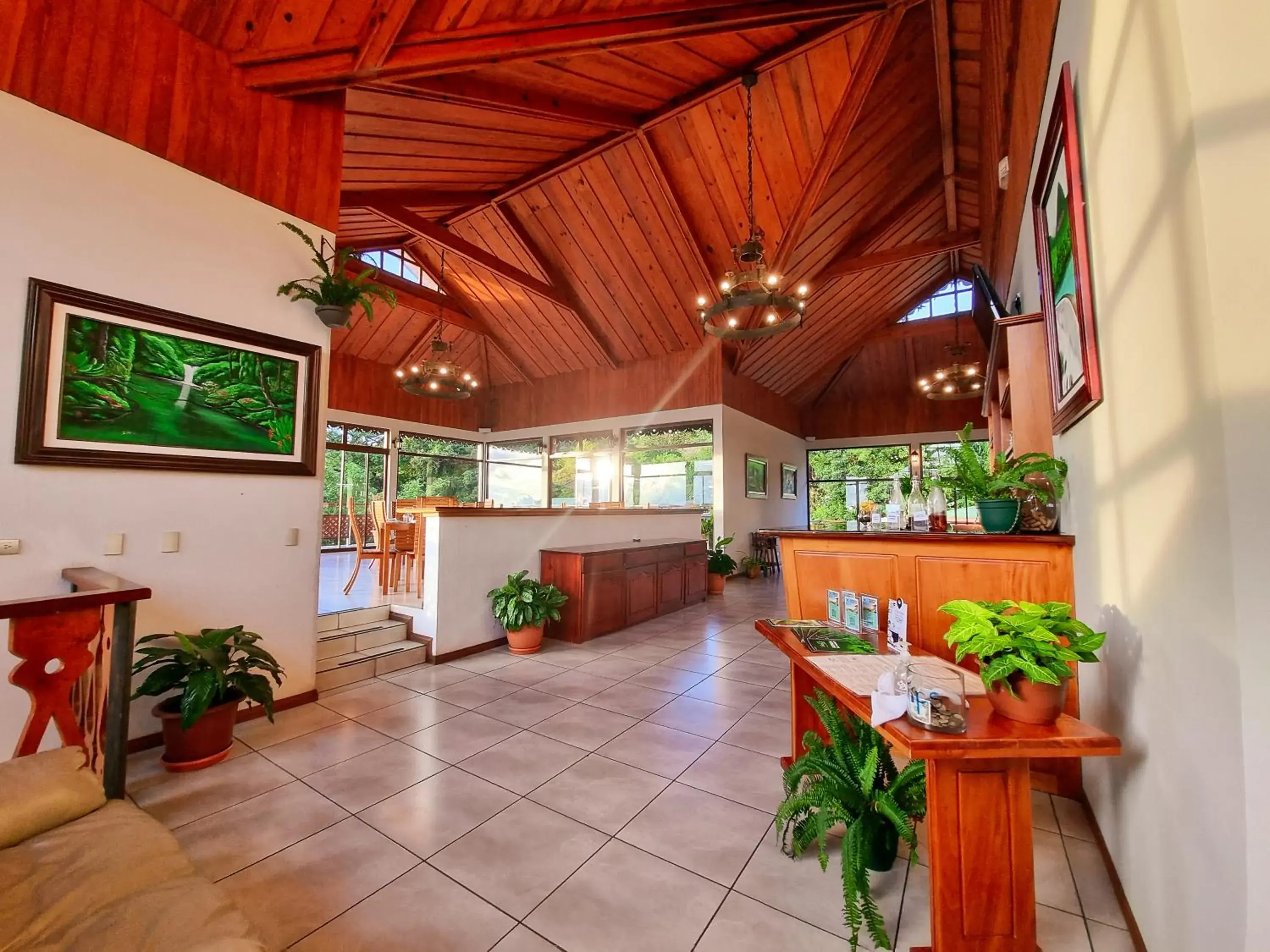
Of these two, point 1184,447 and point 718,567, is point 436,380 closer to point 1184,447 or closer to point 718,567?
point 718,567

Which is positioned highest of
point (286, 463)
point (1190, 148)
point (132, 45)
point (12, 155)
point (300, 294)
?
point (132, 45)

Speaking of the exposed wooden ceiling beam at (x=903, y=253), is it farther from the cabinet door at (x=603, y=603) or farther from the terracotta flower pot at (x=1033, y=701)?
the terracotta flower pot at (x=1033, y=701)

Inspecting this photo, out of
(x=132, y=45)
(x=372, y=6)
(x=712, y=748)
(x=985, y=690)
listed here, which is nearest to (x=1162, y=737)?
(x=985, y=690)

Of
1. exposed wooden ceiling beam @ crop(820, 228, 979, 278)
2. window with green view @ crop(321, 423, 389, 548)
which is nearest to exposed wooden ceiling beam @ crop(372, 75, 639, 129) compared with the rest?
exposed wooden ceiling beam @ crop(820, 228, 979, 278)

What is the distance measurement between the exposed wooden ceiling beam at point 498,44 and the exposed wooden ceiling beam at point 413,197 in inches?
105

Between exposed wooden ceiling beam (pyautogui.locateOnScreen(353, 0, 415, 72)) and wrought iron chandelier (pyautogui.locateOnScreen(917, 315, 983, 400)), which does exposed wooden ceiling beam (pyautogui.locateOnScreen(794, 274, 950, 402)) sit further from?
exposed wooden ceiling beam (pyautogui.locateOnScreen(353, 0, 415, 72))

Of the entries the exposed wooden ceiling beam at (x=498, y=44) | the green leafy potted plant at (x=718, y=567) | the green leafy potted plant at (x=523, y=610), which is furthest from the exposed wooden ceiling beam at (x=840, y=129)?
the green leafy potted plant at (x=523, y=610)

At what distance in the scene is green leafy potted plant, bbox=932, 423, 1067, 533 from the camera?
221cm

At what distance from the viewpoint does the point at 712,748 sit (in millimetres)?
2660

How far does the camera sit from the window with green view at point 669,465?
900 cm

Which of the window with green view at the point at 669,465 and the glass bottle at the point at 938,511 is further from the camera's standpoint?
the window with green view at the point at 669,465

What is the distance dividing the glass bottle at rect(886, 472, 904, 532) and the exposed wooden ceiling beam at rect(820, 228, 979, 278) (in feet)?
19.7

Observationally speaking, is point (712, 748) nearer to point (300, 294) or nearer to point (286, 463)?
point (286, 463)

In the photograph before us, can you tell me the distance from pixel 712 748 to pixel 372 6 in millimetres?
4552
